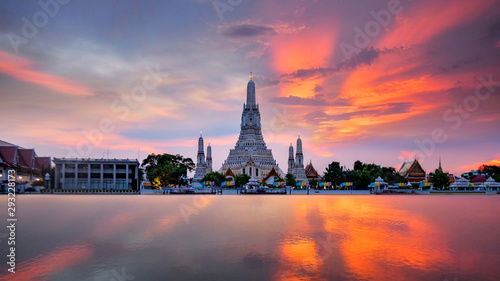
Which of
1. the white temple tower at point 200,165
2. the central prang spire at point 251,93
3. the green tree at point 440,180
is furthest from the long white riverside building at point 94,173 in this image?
the green tree at point 440,180

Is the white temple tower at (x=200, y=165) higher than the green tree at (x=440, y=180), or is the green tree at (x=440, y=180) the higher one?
the white temple tower at (x=200, y=165)

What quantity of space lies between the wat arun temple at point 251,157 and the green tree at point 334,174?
821 inches

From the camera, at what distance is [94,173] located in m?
94.1

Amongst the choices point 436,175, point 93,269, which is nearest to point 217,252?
point 93,269

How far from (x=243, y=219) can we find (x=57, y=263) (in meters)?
17.7

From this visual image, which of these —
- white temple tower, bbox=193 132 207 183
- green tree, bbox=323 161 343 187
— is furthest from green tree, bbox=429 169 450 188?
white temple tower, bbox=193 132 207 183

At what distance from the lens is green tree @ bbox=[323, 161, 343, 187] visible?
97812 mm

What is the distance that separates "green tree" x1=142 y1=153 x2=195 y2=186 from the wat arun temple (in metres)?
9.17

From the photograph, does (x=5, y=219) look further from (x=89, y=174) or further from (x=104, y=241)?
(x=89, y=174)

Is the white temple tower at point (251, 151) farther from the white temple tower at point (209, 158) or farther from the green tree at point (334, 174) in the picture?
the green tree at point (334, 174)

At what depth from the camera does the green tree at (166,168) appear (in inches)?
3599

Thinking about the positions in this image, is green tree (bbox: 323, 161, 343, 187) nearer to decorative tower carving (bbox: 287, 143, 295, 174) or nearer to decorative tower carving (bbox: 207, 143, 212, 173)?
decorative tower carving (bbox: 287, 143, 295, 174)
